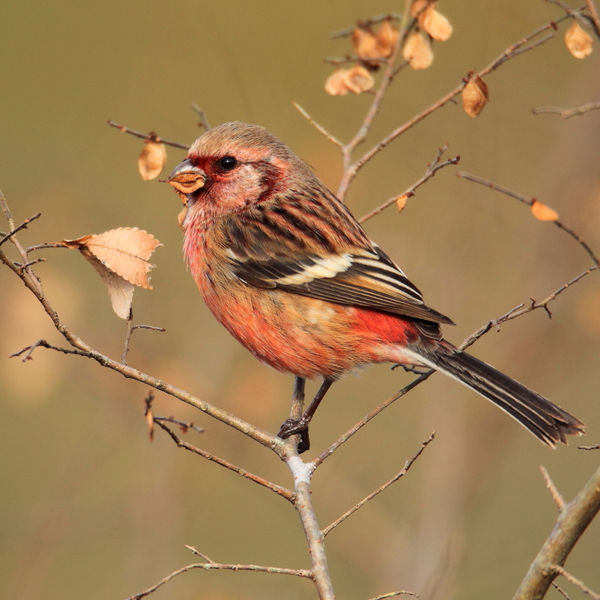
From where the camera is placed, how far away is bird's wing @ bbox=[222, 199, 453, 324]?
4.49 metres

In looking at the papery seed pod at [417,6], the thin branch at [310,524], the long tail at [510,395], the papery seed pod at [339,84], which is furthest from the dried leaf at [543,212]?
the papery seed pod at [339,84]

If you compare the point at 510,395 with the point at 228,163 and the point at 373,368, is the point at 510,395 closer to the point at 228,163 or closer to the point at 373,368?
the point at 228,163

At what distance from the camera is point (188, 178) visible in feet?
15.9

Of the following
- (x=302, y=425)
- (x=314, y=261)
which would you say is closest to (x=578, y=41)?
(x=314, y=261)

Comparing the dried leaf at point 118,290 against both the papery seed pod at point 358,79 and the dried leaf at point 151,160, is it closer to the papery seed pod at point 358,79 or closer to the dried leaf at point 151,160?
the dried leaf at point 151,160

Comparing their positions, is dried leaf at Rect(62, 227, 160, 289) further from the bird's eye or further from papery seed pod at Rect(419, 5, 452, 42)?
papery seed pod at Rect(419, 5, 452, 42)

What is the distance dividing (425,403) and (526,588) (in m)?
4.60

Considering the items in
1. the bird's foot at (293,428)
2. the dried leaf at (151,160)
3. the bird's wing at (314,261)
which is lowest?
the bird's foot at (293,428)

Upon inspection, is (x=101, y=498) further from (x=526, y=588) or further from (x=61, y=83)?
(x=526, y=588)

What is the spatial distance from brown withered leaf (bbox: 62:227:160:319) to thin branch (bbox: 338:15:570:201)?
1.73m

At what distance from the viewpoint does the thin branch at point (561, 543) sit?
2.45m

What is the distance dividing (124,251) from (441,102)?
82.4 inches

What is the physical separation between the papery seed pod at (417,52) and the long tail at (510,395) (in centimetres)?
174

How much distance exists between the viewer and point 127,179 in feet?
34.5
